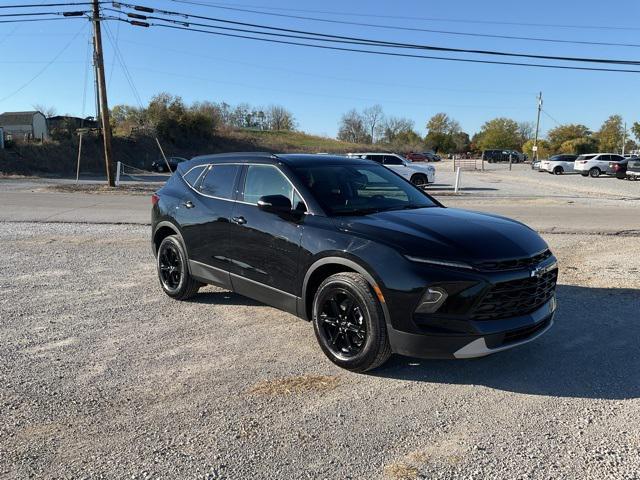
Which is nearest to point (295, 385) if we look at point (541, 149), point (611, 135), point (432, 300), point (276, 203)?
point (432, 300)

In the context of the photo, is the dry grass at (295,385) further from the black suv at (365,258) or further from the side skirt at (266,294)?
the side skirt at (266,294)

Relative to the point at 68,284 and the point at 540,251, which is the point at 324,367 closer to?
the point at 540,251

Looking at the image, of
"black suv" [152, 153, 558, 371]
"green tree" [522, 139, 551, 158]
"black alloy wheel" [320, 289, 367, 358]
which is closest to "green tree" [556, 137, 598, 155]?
"green tree" [522, 139, 551, 158]

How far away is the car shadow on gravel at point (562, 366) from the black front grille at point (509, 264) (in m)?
0.88

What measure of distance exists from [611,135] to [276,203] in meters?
120

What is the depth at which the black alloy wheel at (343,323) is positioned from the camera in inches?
163

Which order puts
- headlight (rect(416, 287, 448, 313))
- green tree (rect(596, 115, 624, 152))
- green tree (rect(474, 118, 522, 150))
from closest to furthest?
headlight (rect(416, 287, 448, 313)), green tree (rect(596, 115, 624, 152)), green tree (rect(474, 118, 522, 150))

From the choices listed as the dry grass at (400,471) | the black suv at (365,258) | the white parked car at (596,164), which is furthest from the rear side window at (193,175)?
the white parked car at (596,164)

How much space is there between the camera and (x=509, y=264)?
392cm

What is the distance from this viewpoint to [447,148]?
12306cm

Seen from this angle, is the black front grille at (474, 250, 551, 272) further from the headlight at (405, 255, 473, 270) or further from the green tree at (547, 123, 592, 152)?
the green tree at (547, 123, 592, 152)

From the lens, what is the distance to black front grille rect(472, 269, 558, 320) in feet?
12.5

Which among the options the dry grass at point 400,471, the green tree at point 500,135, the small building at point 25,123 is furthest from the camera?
the green tree at point 500,135

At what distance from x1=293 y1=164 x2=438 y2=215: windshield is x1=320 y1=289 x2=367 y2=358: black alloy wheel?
77 centimetres
